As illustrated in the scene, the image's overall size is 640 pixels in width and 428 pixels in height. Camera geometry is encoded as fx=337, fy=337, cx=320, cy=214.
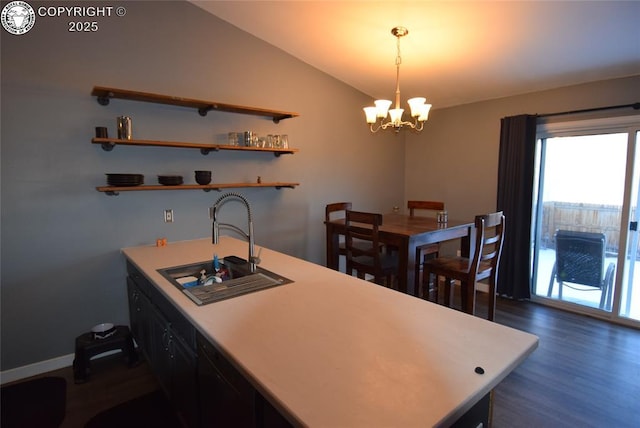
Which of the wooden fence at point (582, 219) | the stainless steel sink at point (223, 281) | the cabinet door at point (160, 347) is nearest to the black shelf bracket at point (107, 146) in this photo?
the stainless steel sink at point (223, 281)

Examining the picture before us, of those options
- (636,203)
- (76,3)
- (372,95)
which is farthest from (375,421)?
(372,95)

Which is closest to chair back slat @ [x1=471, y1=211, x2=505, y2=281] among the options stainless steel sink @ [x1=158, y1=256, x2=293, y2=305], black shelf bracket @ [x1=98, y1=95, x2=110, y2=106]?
stainless steel sink @ [x1=158, y1=256, x2=293, y2=305]

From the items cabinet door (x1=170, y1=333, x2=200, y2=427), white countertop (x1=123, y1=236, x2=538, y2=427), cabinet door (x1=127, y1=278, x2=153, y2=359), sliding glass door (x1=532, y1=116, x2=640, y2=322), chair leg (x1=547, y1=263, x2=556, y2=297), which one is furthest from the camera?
chair leg (x1=547, y1=263, x2=556, y2=297)

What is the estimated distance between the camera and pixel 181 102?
278cm

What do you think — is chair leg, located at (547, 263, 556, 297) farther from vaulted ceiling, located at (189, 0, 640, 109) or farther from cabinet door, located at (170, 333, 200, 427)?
cabinet door, located at (170, 333, 200, 427)

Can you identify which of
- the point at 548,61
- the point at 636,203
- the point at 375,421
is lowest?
the point at 375,421

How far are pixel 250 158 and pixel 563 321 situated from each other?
3589 millimetres

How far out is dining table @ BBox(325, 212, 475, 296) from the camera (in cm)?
282

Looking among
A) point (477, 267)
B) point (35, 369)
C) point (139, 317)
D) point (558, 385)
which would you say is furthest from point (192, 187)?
point (558, 385)

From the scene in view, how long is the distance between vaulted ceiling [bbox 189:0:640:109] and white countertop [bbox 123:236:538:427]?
7.25ft

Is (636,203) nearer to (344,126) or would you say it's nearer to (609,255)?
(609,255)

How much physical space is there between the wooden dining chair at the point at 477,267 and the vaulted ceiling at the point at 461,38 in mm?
1471

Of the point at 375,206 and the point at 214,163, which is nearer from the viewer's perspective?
the point at 214,163

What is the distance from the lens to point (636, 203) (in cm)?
325
